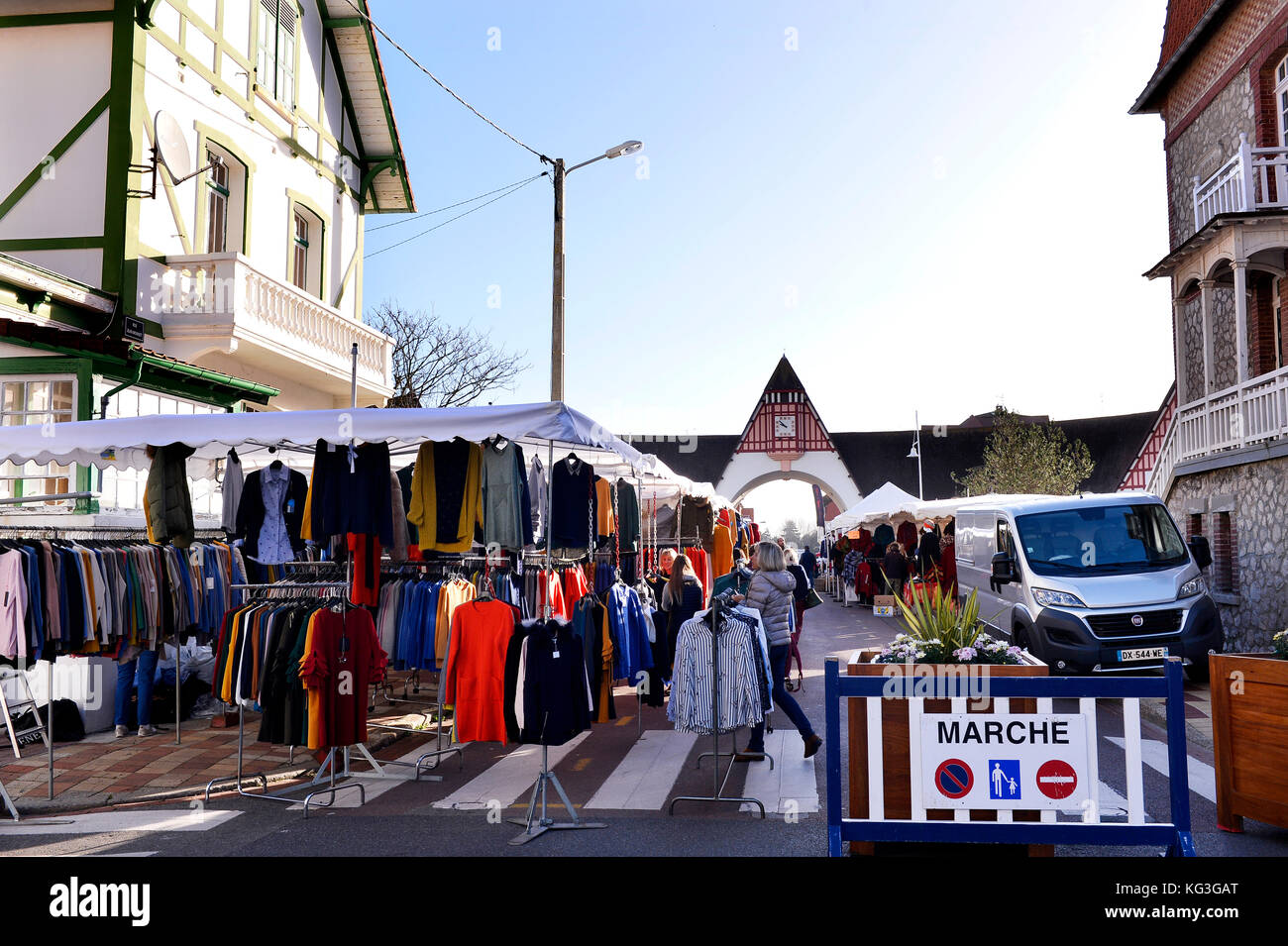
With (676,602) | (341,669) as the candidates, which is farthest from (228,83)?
(341,669)

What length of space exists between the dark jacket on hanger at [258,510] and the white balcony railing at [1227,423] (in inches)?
525

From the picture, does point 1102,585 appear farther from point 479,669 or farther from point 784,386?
point 784,386

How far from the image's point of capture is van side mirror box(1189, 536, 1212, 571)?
36.8ft

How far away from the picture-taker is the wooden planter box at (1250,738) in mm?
5422

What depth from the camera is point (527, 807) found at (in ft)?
22.2

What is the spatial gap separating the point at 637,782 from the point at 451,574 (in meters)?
2.78

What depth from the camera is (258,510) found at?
8.55 m

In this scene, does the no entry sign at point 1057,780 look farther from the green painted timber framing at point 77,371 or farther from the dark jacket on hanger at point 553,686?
the green painted timber framing at point 77,371

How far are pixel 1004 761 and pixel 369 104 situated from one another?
18285mm

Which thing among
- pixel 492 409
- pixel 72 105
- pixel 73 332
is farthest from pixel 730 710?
pixel 72 105

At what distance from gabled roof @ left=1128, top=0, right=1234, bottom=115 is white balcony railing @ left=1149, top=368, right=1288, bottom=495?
736 cm

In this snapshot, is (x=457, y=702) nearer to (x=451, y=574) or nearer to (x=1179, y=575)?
(x=451, y=574)

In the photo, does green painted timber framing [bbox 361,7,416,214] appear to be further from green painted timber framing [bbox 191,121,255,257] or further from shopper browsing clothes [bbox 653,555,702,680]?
shopper browsing clothes [bbox 653,555,702,680]

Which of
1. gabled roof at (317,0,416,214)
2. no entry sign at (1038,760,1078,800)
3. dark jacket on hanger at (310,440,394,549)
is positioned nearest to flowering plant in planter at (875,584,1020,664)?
no entry sign at (1038,760,1078,800)
